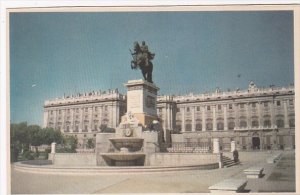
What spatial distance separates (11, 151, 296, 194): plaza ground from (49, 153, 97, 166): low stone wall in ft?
4.94

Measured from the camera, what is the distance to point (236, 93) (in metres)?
15.4

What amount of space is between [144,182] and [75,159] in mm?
2852

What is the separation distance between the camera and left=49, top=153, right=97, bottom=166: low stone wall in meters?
8.53

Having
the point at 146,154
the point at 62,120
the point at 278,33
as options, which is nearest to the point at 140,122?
the point at 146,154

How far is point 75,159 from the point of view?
8781mm

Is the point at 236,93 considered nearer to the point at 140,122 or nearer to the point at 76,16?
the point at 140,122

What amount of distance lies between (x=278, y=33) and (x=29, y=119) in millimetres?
5336

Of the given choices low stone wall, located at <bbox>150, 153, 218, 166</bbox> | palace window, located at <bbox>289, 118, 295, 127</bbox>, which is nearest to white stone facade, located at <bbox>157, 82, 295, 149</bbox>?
palace window, located at <bbox>289, 118, 295, 127</bbox>

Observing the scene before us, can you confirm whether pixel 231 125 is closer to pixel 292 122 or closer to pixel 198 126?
pixel 198 126

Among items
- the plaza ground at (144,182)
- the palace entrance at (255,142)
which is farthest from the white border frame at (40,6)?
the palace entrance at (255,142)

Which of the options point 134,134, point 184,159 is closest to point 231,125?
→ point 134,134

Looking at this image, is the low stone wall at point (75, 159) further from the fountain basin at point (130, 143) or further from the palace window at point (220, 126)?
the palace window at point (220, 126)

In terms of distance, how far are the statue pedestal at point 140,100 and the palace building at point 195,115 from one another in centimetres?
244

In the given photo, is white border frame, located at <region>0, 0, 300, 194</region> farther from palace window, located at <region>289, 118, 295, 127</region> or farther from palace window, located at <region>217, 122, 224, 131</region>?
palace window, located at <region>217, 122, 224, 131</region>
